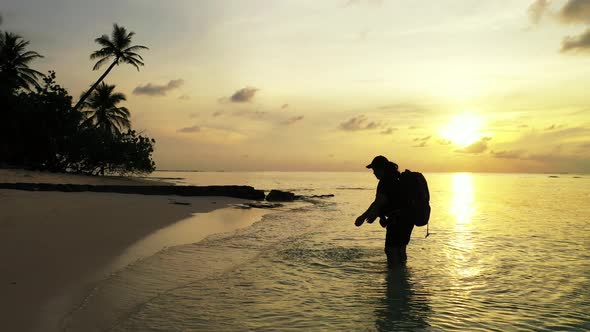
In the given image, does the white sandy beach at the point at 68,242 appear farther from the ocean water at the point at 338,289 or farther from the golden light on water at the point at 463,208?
the golden light on water at the point at 463,208

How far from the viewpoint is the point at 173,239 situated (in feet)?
40.0

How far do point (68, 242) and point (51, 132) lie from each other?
33.0 meters

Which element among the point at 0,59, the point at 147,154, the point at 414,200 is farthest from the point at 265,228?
the point at 0,59

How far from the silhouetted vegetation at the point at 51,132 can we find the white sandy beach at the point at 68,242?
77.0ft

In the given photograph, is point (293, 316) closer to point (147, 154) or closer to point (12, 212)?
point (12, 212)

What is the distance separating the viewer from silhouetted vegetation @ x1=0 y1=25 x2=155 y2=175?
37.0 m

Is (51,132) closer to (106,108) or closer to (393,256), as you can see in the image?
(106,108)

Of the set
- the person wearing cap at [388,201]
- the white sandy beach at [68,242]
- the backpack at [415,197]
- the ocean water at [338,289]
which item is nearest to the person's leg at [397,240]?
the person wearing cap at [388,201]

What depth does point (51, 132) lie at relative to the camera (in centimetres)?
3747

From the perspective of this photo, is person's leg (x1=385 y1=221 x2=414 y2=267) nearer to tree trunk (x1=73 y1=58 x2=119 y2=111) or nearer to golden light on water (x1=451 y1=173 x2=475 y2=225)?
golden light on water (x1=451 y1=173 x2=475 y2=225)

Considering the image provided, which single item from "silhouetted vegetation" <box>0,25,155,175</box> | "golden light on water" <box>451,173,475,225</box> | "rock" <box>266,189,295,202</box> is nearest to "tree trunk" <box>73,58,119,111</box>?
"silhouetted vegetation" <box>0,25,155,175</box>

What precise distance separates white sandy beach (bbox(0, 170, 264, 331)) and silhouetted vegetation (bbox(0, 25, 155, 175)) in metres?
23.5

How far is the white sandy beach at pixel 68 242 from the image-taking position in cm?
550

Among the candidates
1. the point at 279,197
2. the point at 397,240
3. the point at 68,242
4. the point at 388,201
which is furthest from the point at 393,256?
the point at 279,197
